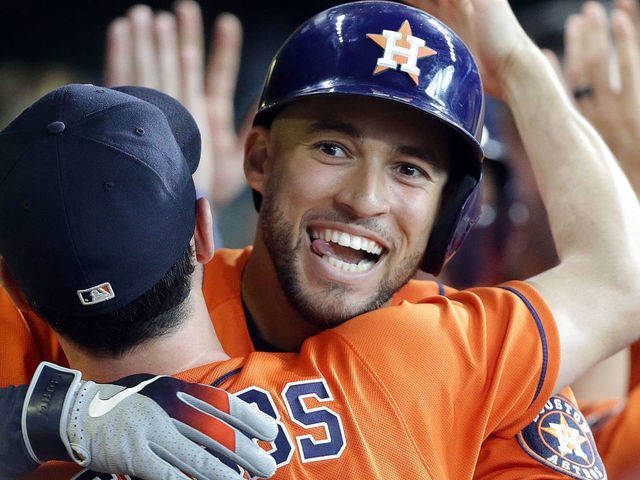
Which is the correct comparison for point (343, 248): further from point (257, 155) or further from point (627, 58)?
point (627, 58)

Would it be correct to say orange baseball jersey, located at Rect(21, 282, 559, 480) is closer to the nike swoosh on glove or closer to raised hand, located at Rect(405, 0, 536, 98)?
the nike swoosh on glove

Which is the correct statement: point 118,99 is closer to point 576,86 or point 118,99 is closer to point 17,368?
point 17,368

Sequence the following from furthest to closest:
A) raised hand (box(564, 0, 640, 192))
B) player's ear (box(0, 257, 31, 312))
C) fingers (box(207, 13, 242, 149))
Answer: fingers (box(207, 13, 242, 149))
raised hand (box(564, 0, 640, 192))
player's ear (box(0, 257, 31, 312))

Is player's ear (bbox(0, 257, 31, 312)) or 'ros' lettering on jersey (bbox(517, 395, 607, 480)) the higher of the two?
player's ear (bbox(0, 257, 31, 312))

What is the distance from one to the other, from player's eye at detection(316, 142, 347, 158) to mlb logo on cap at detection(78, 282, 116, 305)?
713mm

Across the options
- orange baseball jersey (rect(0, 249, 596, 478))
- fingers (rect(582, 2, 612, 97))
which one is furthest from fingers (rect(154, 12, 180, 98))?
fingers (rect(582, 2, 612, 97))

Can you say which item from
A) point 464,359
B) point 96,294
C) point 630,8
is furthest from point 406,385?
point 630,8

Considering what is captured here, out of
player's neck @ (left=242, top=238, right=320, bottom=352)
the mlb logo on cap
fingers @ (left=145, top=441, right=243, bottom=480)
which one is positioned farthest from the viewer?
player's neck @ (left=242, top=238, right=320, bottom=352)

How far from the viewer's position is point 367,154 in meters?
1.72

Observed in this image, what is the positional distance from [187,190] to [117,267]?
0.20 m

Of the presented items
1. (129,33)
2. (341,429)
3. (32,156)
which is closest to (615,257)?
(341,429)

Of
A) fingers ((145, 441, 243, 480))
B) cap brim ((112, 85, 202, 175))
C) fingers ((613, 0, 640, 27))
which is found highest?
cap brim ((112, 85, 202, 175))

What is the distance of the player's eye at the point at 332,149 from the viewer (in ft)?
5.82

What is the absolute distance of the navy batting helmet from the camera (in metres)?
1.73
